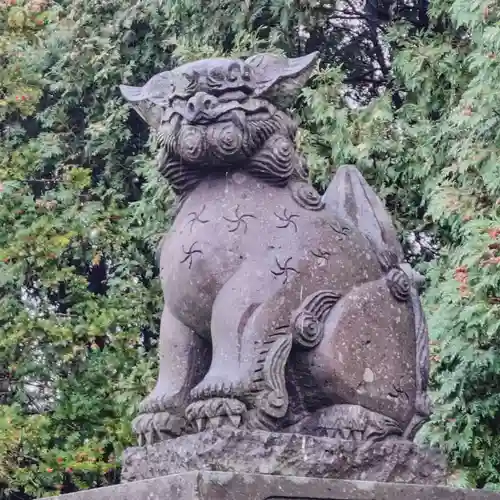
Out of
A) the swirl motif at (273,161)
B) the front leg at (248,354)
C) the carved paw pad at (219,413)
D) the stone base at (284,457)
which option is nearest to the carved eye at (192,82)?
the swirl motif at (273,161)

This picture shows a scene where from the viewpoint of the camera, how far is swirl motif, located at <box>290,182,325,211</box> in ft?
13.3

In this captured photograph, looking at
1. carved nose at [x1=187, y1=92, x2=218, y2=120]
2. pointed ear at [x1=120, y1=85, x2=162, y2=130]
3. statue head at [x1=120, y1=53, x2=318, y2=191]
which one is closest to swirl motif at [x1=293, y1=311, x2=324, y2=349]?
statue head at [x1=120, y1=53, x2=318, y2=191]

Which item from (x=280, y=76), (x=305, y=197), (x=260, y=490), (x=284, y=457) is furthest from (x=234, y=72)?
(x=260, y=490)

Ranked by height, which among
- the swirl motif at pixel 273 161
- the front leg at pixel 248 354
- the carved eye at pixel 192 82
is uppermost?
the carved eye at pixel 192 82

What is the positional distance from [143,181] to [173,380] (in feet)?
21.7

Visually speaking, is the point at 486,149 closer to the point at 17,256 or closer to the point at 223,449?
the point at 17,256

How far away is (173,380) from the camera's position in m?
3.97

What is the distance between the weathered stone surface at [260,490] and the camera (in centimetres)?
339

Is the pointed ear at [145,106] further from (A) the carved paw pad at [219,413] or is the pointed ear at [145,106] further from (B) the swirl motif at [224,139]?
(A) the carved paw pad at [219,413]

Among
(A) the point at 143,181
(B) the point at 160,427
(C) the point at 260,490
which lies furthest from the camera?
(A) the point at 143,181

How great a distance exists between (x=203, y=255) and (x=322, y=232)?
0.41m

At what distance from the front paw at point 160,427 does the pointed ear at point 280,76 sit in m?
1.11

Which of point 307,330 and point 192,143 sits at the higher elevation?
point 192,143

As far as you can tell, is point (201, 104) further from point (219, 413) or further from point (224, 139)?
point (219, 413)
